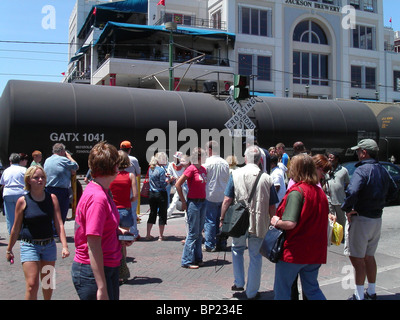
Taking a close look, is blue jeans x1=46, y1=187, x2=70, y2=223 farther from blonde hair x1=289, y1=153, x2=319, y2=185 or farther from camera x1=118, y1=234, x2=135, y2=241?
blonde hair x1=289, y1=153, x2=319, y2=185

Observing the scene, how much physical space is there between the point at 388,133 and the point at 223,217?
13.7 meters

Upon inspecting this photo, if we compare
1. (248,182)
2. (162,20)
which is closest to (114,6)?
(162,20)

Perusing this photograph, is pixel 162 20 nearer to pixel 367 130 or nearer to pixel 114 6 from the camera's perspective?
pixel 114 6

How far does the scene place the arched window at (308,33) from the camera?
37719 mm

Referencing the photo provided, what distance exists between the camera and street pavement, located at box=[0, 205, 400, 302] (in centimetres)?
517

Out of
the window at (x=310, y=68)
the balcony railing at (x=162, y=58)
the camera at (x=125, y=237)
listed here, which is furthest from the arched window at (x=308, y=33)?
the camera at (x=125, y=237)

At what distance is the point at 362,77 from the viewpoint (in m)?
39.7

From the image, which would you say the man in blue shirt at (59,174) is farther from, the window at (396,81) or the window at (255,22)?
the window at (396,81)

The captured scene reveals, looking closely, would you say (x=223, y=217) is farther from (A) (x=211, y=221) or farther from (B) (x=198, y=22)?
(B) (x=198, y=22)

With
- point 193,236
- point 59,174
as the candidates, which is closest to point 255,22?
point 59,174

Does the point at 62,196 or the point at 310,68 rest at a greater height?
the point at 310,68

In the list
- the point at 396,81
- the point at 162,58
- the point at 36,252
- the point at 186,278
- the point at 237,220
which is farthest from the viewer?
the point at 396,81
